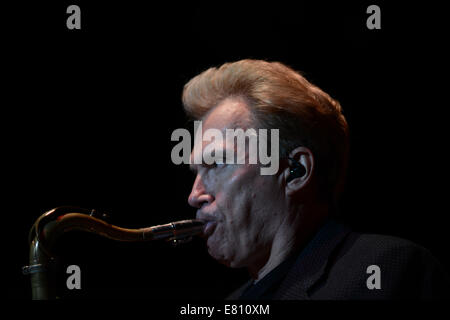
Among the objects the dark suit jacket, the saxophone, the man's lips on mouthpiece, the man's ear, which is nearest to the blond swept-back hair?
the man's ear

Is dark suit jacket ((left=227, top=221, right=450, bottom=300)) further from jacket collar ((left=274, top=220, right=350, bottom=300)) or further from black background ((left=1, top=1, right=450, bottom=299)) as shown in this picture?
black background ((left=1, top=1, right=450, bottom=299))

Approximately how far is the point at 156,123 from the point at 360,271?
181cm

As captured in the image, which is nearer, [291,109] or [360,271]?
[360,271]

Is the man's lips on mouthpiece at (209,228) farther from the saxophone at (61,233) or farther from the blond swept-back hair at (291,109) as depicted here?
the blond swept-back hair at (291,109)

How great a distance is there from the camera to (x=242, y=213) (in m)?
2.20

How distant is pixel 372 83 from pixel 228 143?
1.14 metres

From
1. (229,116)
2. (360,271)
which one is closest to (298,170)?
(229,116)

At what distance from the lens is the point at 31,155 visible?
2.83 m

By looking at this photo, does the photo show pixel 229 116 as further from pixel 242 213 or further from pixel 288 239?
pixel 288 239

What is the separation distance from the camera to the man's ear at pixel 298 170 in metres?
2.24

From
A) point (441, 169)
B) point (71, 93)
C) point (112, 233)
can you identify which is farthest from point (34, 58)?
point (441, 169)

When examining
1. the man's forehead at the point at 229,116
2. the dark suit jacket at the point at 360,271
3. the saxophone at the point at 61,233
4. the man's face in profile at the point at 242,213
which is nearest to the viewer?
the dark suit jacket at the point at 360,271

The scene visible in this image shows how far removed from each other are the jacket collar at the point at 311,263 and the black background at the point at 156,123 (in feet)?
2.57

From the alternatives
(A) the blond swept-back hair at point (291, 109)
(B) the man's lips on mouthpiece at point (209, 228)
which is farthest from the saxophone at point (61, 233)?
(A) the blond swept-back hair at point (291, 109)
